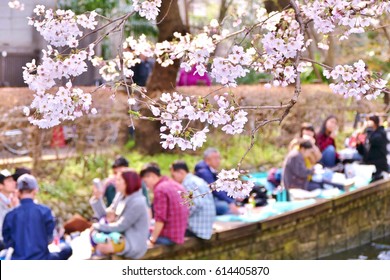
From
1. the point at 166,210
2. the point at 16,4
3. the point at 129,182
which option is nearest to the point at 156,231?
the point at 166,210

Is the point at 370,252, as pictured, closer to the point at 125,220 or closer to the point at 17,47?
the point at 125,220

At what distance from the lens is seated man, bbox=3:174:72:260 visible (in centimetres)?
688

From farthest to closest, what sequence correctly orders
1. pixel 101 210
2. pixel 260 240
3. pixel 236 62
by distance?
pixel 260 240 < pixel 101 210 < pixel 236 62

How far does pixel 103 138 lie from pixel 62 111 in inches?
237

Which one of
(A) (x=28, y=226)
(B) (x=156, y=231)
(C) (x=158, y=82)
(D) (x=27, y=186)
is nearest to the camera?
(D) (x=27, y=186)

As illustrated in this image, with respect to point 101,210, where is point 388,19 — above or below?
above

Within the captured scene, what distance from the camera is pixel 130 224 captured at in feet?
24.7

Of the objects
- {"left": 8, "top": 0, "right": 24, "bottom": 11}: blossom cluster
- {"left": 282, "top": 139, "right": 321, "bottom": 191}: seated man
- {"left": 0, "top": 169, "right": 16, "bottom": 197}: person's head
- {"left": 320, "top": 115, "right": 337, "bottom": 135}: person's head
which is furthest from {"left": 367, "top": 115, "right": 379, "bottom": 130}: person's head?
{"left": 8, "top": 0, "right": 24, "bottom": 11}: blossom cluster

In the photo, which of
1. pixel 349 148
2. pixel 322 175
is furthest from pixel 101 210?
pixel 349 148

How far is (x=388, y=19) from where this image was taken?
1249 centimetres

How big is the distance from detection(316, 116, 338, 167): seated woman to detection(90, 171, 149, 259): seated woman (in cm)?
452

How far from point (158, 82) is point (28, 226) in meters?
5.15

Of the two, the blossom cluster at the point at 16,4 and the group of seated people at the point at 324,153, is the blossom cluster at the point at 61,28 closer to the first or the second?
the group of seated people at the point at 324,153

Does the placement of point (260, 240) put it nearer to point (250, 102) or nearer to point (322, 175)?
point (322, 175)
